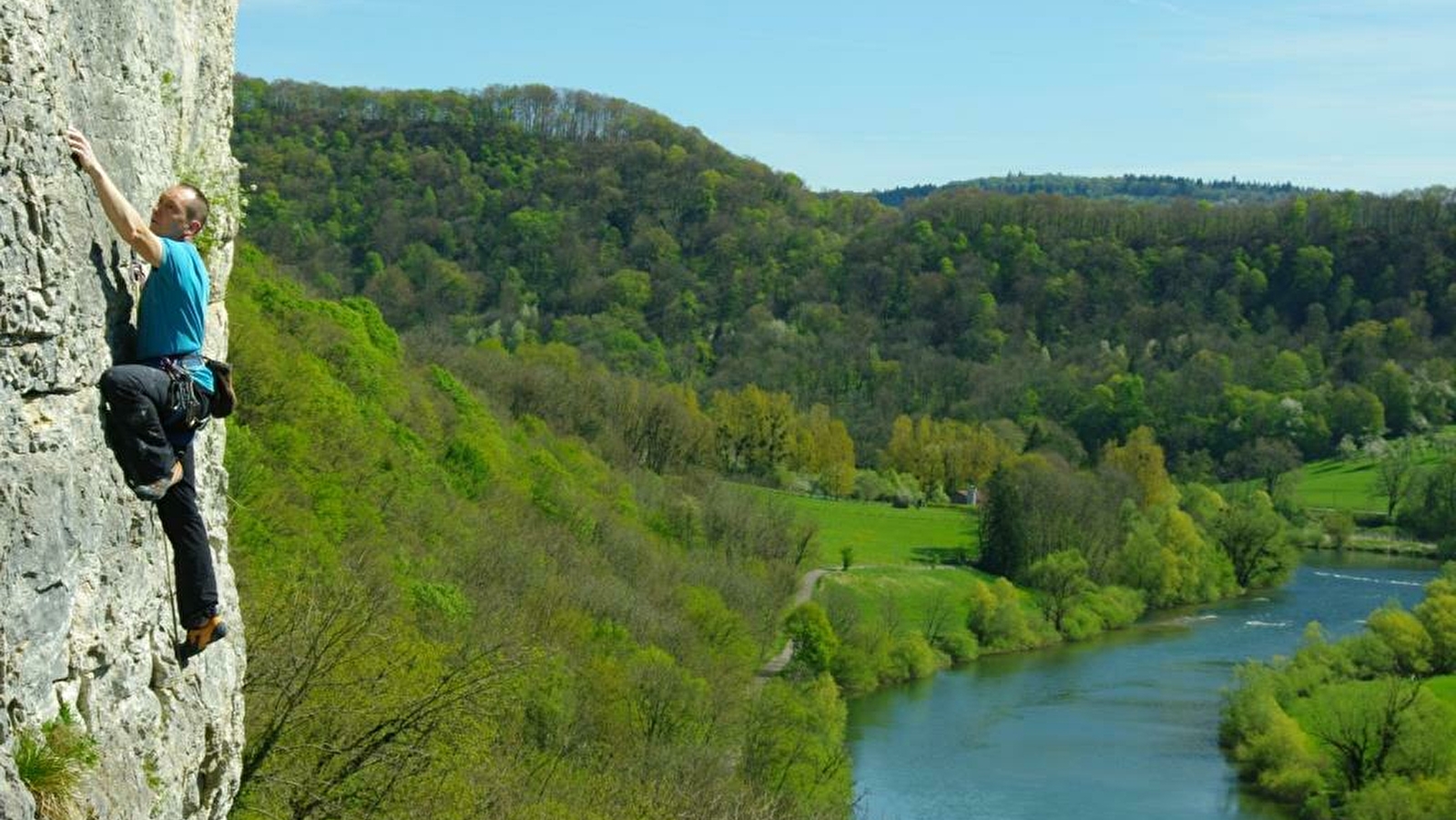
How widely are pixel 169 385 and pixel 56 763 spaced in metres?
1.42

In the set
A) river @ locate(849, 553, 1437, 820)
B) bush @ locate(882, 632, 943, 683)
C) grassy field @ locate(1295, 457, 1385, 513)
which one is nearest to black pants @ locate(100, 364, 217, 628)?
river @ locate(849, 553, 1437, 820)

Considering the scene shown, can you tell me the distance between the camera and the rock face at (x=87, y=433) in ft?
14.8

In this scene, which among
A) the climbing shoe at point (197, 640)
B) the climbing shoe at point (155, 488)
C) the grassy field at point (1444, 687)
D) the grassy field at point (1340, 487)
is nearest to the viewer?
the climbing shoe at point (155, 488)

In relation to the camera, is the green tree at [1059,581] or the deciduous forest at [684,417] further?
the green tree at [1059,581]

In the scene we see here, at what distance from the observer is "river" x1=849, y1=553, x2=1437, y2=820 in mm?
35156

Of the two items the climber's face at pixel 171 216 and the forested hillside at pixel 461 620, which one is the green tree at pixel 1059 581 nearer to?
the forested hillside at pixel 461 620

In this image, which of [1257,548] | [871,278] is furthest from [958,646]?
[871,278]

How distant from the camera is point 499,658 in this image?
49.6 ft

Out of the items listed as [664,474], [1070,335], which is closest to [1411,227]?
[1070,335]

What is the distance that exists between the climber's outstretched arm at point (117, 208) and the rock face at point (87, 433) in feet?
0.16

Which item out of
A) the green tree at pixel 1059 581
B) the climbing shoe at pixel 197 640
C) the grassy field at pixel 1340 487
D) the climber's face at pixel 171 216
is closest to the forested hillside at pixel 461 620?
the climbing shoe at pixel 197 640

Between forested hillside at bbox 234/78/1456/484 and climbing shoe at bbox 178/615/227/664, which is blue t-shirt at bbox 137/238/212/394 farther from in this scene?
forested hillside at bbox 234/78/1456/484

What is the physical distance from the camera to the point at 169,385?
5.42 meters

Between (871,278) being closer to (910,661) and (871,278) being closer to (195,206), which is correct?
(910,661)
